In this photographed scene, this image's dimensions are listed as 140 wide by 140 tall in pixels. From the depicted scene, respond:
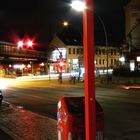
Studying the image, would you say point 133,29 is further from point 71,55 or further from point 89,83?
point 71,55

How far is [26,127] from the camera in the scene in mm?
13133

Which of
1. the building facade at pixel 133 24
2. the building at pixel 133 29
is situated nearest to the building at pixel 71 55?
the building at pixel 133 29

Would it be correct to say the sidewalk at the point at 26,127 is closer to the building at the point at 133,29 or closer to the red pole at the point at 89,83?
the red pole at the point at 89,83

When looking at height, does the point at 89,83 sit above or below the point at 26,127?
above

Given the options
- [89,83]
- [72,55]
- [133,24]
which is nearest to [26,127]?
[89,83]

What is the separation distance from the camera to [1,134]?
41.3 feet

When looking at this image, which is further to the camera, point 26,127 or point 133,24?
point 133,24

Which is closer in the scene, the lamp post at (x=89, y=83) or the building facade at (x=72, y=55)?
the lamp post at (x=89, y=83)

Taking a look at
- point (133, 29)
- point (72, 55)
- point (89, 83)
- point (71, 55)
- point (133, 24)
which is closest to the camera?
point (89, 83)

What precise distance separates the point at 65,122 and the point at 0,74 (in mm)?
95442

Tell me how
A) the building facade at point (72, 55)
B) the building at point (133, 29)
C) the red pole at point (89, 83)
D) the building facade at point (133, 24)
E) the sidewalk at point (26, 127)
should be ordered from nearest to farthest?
the red pole at point (89, 83)
the sidewalk at point (26, 127)
the building at point (133, 29)
the building facade at point (133, 24)
the building facade at point (72, 55)

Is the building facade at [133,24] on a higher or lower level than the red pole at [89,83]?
higher

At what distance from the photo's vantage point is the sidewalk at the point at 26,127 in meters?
11.4

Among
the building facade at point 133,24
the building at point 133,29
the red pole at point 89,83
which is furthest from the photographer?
the building facade at point 133,24
